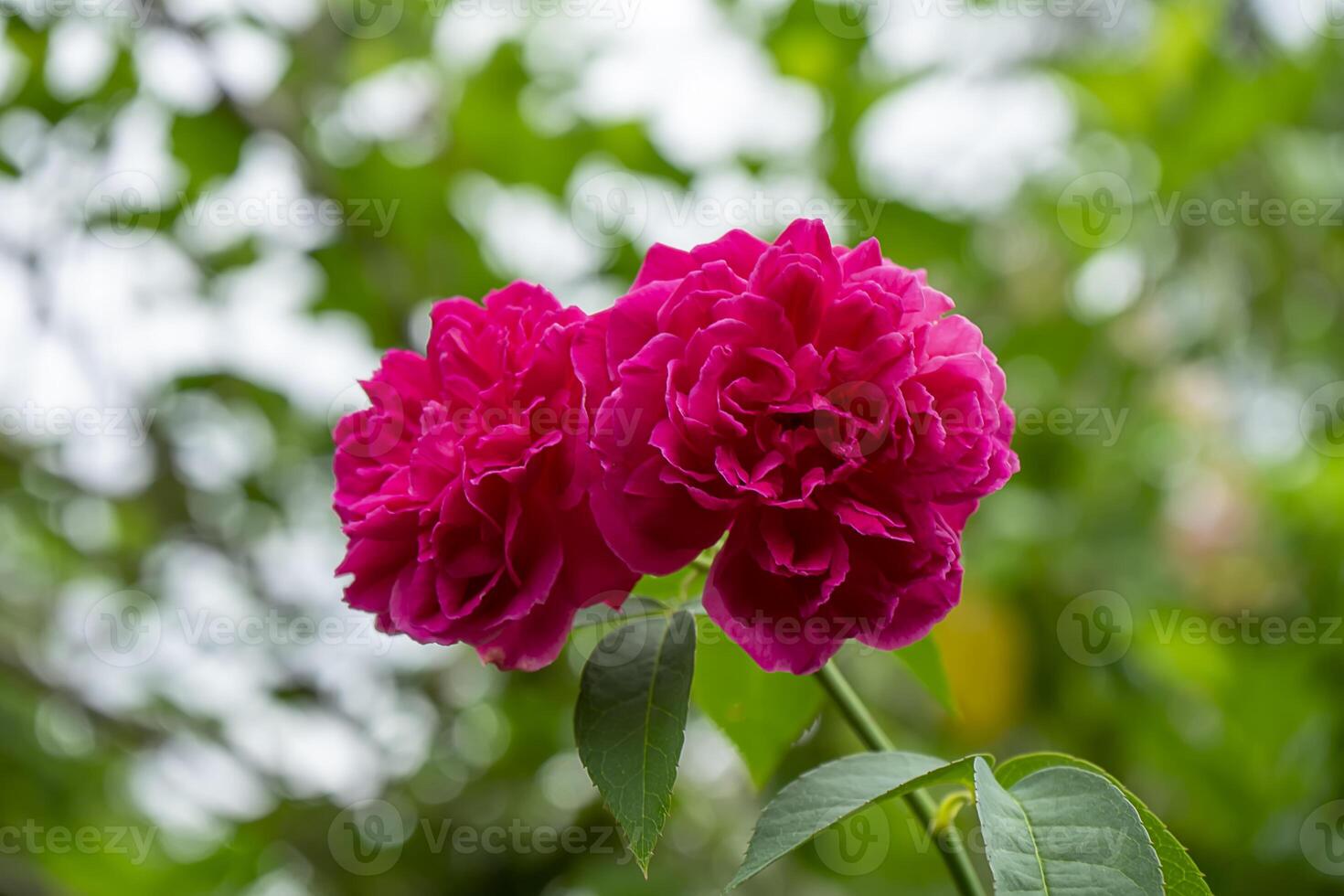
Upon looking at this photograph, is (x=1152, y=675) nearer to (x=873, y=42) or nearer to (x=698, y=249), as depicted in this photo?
(x=873, y=42)

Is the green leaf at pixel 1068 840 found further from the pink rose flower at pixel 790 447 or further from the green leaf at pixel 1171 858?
the pink rose flower at pixel 790 447

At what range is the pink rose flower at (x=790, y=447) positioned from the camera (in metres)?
0.65

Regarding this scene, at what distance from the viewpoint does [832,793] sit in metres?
0.64

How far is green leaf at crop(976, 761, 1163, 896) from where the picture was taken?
560 millimetres

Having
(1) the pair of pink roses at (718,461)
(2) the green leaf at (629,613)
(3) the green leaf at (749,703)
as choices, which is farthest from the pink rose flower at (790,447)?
(3) the green leaf at (749,703)

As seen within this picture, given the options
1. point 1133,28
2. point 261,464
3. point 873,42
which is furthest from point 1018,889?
point 1133,28

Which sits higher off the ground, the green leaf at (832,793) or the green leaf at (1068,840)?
the green leaf at (832,793)

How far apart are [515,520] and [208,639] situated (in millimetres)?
1537

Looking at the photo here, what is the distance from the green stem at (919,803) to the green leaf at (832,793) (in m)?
0.06

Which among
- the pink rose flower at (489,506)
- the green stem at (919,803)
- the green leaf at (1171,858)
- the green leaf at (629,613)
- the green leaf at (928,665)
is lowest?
the green leaf at (1171,858)

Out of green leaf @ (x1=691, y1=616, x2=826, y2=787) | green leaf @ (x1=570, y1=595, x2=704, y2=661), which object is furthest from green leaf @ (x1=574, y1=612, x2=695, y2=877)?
green leaf @ (x1=691, y1=616, x2=826, y2=787)

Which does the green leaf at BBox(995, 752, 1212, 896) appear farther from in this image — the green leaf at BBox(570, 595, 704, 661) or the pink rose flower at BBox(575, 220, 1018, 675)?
the green leaf at BBox(570, 595, 704, 661)

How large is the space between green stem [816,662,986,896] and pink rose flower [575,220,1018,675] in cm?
8

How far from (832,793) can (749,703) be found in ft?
0.81
